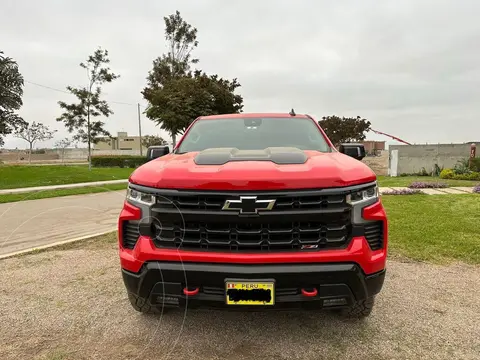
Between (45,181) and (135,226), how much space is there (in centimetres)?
1583

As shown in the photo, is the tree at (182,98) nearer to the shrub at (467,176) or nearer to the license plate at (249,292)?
the shrub at (467,176)

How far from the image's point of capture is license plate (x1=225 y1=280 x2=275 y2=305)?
2.26 m

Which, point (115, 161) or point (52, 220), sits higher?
point (115, 161)

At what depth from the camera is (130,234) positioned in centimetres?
255

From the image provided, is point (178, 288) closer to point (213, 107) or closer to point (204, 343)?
point (204, 343)

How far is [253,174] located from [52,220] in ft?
22.6

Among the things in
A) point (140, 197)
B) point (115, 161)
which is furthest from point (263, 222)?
point (115, 161)

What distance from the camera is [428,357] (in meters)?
2.49

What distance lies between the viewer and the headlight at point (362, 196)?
7.79 ft

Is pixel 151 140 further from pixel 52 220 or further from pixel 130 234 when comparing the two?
pixel 130 234

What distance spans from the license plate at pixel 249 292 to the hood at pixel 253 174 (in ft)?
1.95

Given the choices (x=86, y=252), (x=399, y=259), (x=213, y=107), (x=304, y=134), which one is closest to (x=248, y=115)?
(x=304, y=134)

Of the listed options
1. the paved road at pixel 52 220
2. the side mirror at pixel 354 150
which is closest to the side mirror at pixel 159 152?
the side mirror at pixel 354 150

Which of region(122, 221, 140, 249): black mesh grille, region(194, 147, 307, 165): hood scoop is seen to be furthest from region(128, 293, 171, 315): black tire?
region(194, 147, 307, 165): hood scoop
